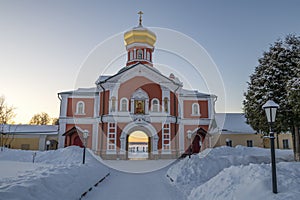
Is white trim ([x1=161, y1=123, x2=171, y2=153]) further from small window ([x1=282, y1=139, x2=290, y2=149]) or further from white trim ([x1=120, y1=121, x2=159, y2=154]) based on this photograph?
small window ([x1=282, y1=139, x2=290, y2=149])

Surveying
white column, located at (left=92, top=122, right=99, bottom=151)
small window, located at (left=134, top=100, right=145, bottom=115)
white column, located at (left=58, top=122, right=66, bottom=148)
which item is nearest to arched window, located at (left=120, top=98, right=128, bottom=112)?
small window, located at (left=134, top=100, right=145, bottom=115)

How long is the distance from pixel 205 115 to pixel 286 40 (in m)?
12.6

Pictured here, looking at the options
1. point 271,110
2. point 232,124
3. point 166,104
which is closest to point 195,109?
point 166,104

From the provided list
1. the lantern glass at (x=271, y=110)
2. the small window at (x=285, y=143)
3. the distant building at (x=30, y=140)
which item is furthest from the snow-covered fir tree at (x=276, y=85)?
the distant building at (x=30, y=140)

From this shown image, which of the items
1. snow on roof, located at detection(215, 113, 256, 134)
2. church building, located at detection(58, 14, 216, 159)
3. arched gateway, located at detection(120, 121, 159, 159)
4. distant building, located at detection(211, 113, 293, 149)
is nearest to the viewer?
arched gateway, located at detection(120, 121, 159, 159)

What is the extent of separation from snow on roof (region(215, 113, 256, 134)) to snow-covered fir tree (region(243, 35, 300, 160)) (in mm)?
15253

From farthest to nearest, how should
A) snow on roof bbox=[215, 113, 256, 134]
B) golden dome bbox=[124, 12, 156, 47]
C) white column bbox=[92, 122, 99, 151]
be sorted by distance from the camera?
snow on roof bbox=[215, 113, 256, 134] < golden dome bbox=[124, 12, 156, 47] < white column bbox=[92, 122, 99, 151]

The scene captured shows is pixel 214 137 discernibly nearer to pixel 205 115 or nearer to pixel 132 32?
pixel 205 115

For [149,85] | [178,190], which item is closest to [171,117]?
[149,85]

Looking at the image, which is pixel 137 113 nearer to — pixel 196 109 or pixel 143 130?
pixel 143 130

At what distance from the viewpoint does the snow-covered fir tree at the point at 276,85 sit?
14328 mm

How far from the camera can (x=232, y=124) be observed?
3366cm

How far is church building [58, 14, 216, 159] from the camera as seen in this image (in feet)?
71.9

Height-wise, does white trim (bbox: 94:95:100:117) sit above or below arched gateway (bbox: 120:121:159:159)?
above
